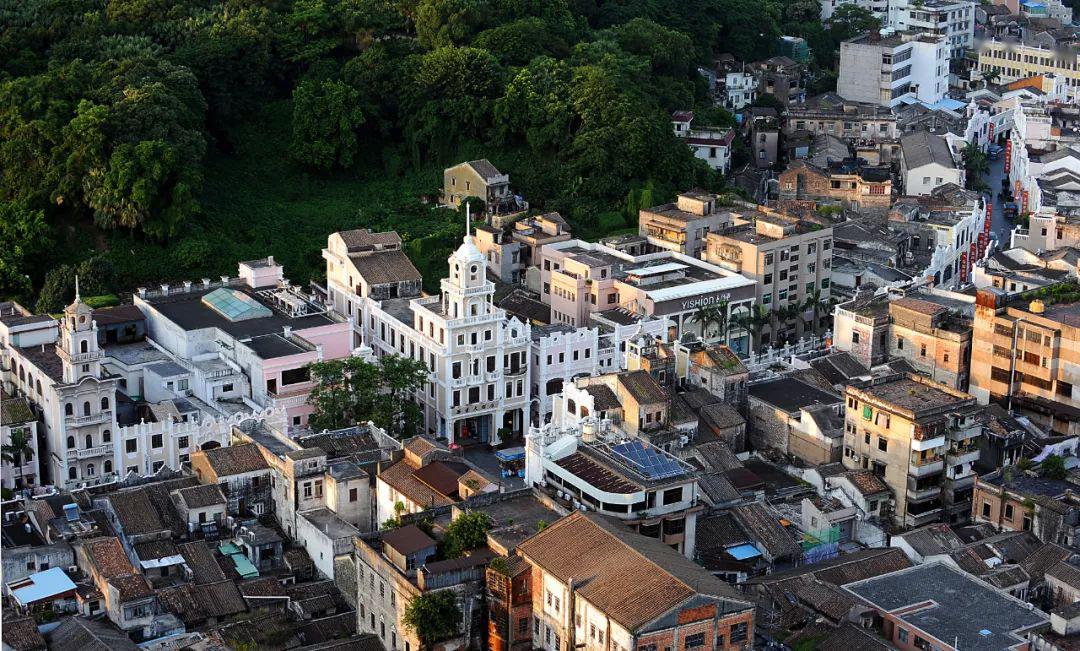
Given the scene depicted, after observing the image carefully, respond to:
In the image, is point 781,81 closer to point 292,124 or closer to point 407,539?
point 292,124

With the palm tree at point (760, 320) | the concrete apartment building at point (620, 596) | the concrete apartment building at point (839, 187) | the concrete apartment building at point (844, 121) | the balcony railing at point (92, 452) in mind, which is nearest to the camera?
the concrete apartment building at point (620, 596)

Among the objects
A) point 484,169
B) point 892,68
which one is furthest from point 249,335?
point 892,68

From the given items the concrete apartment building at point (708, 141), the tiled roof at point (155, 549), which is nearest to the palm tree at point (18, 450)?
the tiled roof at point (155, 549)

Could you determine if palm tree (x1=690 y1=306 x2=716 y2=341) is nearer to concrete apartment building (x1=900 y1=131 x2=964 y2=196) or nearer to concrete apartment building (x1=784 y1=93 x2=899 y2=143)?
concrete apartment building (x1=900 y1=131 x2=964 y2=196)

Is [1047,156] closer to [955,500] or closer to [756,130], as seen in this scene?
[756,130]

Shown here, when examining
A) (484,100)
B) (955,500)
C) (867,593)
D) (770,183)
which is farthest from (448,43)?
(867,593)

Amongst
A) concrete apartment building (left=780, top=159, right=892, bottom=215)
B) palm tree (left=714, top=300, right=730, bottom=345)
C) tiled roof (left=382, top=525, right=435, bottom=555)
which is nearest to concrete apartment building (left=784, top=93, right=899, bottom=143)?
concrete apartment building (left=780, top=159, right=892, bottom=215)

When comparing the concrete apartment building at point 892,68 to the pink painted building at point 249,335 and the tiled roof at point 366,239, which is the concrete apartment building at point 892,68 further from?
the pink painted building at point 249,335

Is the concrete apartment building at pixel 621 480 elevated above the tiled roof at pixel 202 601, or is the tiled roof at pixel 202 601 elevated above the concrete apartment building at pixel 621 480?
the concrete apartment building at pixel 621 480
